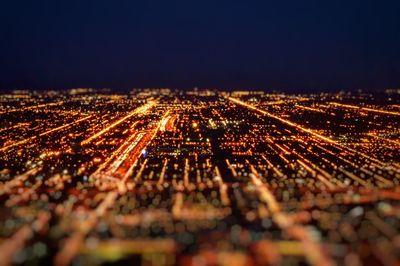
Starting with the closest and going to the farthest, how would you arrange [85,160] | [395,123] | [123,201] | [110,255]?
1. [110,255]
2. [123,201]
3. [85,160]
4. [395,123]

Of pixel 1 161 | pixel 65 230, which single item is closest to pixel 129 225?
pixel 65 230

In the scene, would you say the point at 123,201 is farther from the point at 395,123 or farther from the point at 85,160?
the point at 395,123

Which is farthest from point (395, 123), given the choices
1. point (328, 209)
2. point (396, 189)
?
point (328, 209)

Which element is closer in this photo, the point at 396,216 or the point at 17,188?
the point at 396,216

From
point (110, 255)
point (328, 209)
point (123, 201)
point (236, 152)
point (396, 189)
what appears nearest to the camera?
point (110, 255)

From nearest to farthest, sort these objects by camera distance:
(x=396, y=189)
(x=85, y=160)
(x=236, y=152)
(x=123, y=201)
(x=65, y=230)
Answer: (x=65, y=230) < (x=123, y=201) < (x=396, y=189) < (x=85, y=160) < (x=236, y=152)

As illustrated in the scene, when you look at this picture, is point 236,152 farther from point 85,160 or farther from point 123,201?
point 123,201
